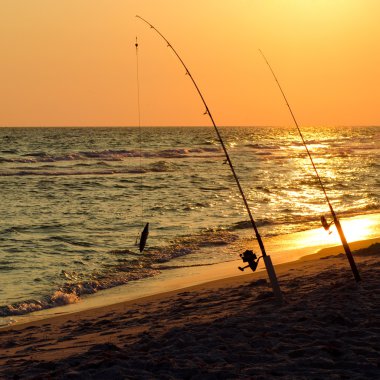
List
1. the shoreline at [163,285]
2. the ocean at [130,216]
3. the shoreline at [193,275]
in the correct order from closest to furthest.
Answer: the shoreline at [163,285] → the shoreline at [193,275] → the ocean at [130,216]

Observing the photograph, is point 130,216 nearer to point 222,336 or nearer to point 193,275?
point 193,275

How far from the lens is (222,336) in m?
6.82

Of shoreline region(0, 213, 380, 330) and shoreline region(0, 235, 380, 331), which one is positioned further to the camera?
shoreline region(0, 213, 380, 330)

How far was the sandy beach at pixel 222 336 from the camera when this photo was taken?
19.2 ft

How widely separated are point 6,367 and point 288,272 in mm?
5641

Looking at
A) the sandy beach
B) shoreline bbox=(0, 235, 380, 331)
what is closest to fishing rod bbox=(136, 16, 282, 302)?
the sandy beach

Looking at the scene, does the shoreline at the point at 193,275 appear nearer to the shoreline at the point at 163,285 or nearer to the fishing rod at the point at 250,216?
the shoreline at the point at 163,285

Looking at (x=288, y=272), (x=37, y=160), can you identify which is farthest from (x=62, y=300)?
(x=37, y=160)

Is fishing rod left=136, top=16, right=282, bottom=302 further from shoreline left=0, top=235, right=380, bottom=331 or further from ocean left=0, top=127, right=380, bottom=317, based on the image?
shoreline left=0, top=235, right=380, bottom=331

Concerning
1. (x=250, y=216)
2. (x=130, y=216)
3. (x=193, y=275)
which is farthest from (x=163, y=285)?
(x=130, y=216)

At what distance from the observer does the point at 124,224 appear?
20.5 m

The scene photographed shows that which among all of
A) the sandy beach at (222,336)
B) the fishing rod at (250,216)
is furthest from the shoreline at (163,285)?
the fishing rod at (250,216)

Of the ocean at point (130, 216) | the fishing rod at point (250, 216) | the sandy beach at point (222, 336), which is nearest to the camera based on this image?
the sandy beach at point (222, 336)

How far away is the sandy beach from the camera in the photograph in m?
5.84
